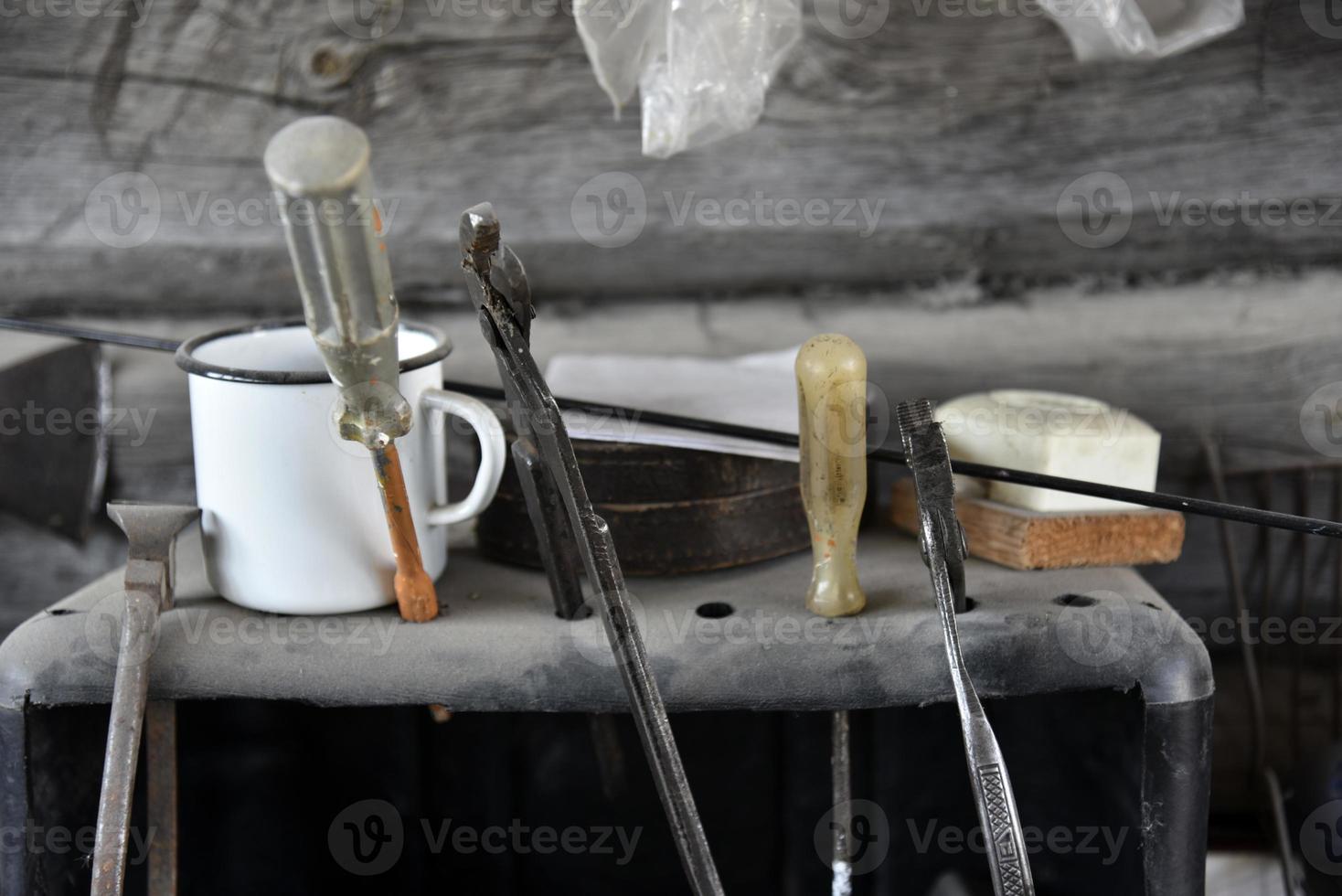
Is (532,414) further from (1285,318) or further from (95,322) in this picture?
(1285,318)

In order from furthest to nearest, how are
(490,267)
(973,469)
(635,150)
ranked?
(635,150)
(973,469)
(490,267)

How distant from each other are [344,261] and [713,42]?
1.26 feet

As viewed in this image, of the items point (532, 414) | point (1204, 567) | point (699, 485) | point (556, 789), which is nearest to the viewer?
point (532, 414)

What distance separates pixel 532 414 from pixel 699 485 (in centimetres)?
16

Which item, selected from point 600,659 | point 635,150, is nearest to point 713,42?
point 635,150

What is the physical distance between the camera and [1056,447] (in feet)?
2.32

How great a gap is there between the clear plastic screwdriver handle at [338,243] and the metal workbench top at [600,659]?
21 centimetres

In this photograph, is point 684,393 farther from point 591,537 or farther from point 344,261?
point 344,261

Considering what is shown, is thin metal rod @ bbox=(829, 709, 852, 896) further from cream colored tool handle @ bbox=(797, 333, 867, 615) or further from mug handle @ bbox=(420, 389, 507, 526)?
mug handle @ bbox=(420, 389, 507, 526)

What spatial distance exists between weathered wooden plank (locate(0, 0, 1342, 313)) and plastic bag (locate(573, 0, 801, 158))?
13 cm

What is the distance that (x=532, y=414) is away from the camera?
585mm

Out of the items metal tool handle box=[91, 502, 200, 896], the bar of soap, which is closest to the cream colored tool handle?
the bar of soap

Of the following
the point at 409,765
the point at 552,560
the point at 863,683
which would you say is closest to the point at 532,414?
the point at 552,560

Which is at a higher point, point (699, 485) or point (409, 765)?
point (699, 485)
